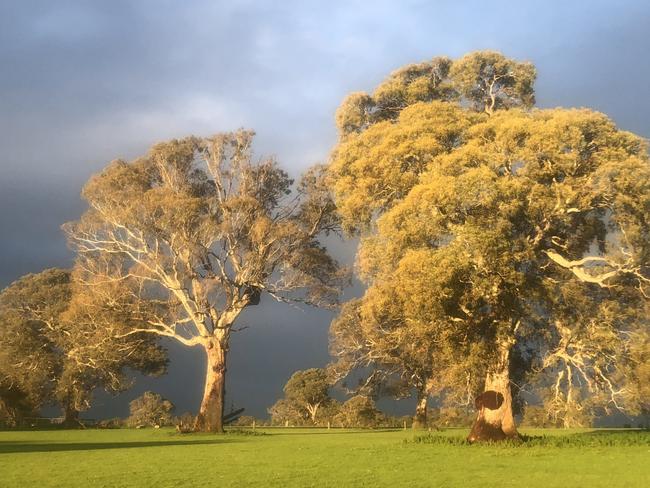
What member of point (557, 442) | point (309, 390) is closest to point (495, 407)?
point (557, 442)

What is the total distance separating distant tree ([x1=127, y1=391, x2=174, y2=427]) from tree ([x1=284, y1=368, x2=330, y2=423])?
584 inches

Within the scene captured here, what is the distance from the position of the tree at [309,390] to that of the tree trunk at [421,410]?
22.1 m

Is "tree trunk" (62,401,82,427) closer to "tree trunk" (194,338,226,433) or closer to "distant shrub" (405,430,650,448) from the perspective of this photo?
"tree trunk" (194,338,226,433)

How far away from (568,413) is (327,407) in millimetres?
46235

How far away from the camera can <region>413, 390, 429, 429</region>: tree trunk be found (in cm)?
5028

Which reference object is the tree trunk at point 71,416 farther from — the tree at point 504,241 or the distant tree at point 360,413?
the tree at point 504,241

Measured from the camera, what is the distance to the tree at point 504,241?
881 inches

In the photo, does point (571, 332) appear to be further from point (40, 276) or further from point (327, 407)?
point (327, 407)

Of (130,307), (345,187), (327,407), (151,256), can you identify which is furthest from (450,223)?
(327,407)

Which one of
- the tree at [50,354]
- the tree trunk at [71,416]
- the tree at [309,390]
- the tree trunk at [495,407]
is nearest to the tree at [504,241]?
the tree trunk at [495,407]

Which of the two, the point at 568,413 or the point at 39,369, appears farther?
the point at 39,369

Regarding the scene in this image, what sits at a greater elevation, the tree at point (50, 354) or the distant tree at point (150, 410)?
the tree at point (50, 354)

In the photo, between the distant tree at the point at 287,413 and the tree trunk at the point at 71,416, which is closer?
the tree trunk at the point at 71,416

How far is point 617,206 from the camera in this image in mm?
23609
